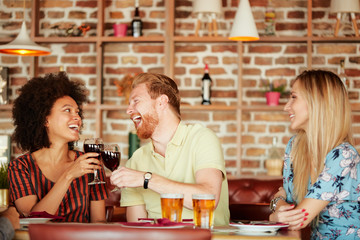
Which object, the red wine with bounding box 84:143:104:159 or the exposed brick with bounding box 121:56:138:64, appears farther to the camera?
the exposed brick with bounding box 121:56:138:64

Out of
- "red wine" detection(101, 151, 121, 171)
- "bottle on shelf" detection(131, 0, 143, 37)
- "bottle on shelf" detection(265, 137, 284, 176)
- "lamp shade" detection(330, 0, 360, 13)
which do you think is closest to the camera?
"red wine" detection(101, 151, 121, 171)

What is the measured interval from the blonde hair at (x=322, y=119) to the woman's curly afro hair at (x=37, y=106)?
1.15 m

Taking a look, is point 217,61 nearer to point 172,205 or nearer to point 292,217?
point 292,217

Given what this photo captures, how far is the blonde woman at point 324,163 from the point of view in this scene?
2.11 meters

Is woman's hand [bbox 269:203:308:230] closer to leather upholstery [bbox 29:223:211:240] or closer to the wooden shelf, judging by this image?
leather upholstery [bbox 29:223:211:240]

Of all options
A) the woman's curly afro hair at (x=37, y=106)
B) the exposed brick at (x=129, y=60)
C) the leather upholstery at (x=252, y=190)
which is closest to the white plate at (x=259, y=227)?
the woman's curly afro hair at (x=37, y=106)

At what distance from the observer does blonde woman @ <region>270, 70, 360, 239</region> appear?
2.11 metres

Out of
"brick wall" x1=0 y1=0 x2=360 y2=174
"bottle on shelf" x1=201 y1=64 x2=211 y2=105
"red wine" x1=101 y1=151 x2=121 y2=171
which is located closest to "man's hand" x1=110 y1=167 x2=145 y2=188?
"red wine" x1=101 y1=151 x2=121 y2=171

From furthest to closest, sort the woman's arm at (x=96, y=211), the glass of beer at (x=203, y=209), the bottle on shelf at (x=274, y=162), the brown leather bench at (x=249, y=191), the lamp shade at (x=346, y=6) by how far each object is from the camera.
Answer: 1. the bottle on shelf at (x=274, y=162)
2. the lamp shade at (x=346, y=6)
3. the brown leather bench at (x=249, y=191)
4. the woman's arm at (x=96, y=211)
5. the glass of beer at (x=203, y=209)

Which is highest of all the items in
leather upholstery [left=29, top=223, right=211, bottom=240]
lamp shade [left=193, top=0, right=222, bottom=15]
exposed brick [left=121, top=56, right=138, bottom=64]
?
lamp shade [left=193, top=0, right=222, bottom=15]

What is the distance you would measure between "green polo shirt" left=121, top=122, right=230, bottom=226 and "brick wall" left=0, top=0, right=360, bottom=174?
7.09 ft

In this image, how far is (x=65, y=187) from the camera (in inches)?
90.3

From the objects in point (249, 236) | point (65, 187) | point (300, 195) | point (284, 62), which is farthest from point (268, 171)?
point (249, 236)

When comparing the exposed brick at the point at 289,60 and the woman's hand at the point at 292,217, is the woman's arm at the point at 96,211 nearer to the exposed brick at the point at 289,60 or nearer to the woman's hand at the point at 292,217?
the woman's hand at the point at 292,217
